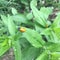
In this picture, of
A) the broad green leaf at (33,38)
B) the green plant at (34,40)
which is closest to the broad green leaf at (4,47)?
the green plant at (34,40)

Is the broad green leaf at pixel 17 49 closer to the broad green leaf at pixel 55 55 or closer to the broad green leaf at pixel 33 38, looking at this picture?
the broad green leaf at pixel 33 38

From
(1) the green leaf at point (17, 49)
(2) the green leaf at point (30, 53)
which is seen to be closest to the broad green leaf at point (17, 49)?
(1) the green leaf at point (17, 49)

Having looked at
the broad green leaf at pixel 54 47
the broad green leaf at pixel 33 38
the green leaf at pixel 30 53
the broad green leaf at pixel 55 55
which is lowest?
the green leaf at pixel 30 53

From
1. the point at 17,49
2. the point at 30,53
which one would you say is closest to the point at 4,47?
the point at 17,49

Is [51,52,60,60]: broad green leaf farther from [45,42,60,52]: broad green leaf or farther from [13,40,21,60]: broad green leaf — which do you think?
[13,40,21,60]: broad green leaf

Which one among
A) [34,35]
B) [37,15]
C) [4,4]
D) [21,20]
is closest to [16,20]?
[21,20]

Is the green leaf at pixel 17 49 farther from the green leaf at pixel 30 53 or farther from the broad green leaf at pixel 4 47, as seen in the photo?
the green leaf at pixel 30 53

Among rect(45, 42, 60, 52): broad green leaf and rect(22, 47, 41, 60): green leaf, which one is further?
rect(22, 47, 41, 60): green leaf

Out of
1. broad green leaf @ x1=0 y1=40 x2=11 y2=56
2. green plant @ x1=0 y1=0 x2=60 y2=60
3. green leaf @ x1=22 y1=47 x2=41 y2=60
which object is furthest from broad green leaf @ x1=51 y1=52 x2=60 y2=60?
broad green leaf @ x1=0 y1=40 x2=11 y2=56

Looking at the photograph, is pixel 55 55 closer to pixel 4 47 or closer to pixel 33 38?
pixel 33 38

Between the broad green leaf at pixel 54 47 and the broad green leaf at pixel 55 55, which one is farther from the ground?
the broad green leaf at pixel 54 47

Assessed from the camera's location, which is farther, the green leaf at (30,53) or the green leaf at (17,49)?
the green leaf at (30,53)

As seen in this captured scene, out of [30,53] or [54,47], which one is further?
[30,53]

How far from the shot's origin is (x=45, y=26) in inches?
59.2
